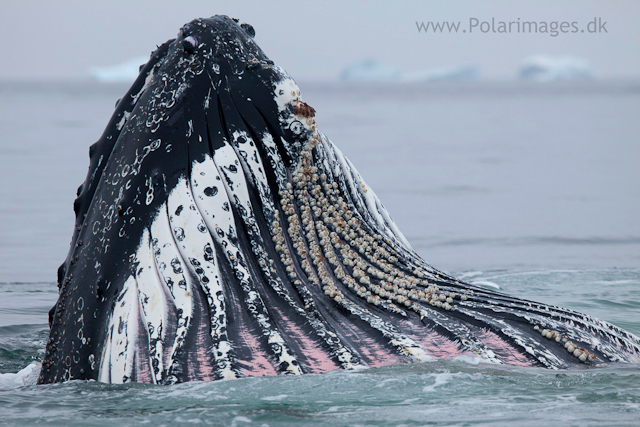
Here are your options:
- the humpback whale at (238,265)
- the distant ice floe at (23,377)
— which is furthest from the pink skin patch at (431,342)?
the distant ice floe at (23,377)

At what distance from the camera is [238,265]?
11.7 ft

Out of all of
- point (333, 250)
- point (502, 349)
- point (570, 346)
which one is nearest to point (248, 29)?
point (333, 250)

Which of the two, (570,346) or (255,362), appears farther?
(570,346)

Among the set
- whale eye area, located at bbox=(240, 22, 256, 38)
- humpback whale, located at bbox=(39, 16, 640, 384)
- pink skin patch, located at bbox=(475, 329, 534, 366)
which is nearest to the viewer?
humpback whale, located at bbox=(39, 16, 640, 384)

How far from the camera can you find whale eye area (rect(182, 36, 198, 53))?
12.3 ft

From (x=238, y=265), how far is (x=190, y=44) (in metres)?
1.07

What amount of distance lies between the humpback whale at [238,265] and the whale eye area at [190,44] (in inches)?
0.4

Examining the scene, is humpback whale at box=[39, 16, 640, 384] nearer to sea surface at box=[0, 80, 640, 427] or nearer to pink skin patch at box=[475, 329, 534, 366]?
pink skin patch at box=[475, 329, 534, 366]

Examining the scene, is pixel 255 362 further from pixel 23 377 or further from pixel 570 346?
pixel 23 377

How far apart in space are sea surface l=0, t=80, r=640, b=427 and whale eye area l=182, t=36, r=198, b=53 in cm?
156

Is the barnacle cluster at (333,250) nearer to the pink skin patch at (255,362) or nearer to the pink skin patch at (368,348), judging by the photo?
the pink skin patch at (368,348)

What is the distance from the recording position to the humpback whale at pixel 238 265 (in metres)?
3.42

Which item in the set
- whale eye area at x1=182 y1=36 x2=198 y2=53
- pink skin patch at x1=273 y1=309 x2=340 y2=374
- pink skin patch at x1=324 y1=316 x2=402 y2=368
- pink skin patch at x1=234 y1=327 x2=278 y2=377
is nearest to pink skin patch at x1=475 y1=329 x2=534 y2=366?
pink skin patch at x1=324 y1=316 x2=402 y2=368

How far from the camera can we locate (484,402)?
3.26m
